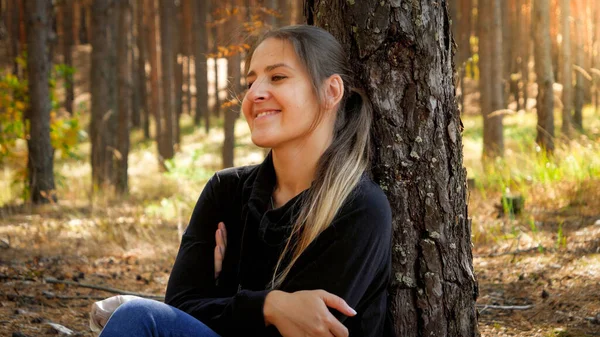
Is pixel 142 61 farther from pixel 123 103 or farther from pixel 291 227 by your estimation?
pixel 291 227

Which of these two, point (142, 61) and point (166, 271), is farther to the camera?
point (142, 61)

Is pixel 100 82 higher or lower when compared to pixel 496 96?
higher

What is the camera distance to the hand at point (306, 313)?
2217 mm

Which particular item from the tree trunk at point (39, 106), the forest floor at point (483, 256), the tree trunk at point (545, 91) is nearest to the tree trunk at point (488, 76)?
the tree trunk at point (545, 91)

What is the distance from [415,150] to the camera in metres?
2.82

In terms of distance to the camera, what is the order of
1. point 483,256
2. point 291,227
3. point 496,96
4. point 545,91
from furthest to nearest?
point 496,96, point 545,91, point 483,256, point 291,227

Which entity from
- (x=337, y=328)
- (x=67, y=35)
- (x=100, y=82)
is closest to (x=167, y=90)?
(x=100, y=82)

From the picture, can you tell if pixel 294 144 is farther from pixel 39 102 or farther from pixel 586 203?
pixel 39 102

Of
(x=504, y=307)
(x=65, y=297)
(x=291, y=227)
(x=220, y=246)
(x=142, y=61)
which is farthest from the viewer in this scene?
(x=142, y=61)

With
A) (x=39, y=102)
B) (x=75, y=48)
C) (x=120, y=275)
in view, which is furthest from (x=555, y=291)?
(x=75, y=48)

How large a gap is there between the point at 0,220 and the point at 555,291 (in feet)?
21.8

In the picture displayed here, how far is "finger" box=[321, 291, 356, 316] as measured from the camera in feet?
7.27

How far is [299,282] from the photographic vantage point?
2326mm

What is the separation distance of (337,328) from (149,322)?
2.11 feet
